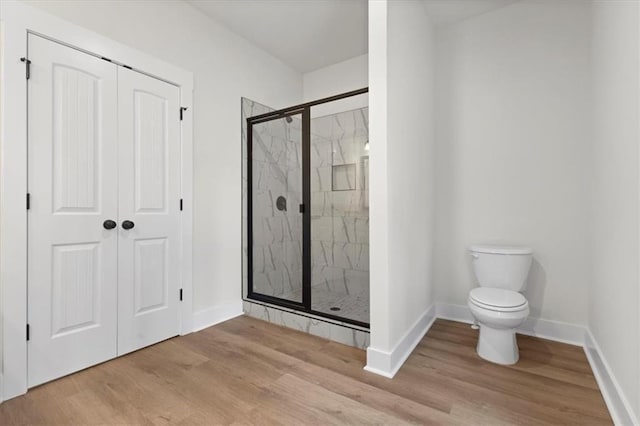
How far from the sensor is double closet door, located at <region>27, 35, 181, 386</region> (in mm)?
1764

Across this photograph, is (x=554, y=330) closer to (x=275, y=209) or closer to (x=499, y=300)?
(x=499, y=300)

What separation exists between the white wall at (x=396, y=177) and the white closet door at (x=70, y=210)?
5.83 ft

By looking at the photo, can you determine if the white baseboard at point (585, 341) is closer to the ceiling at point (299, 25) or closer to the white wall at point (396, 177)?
the white wall at point (396, 177)

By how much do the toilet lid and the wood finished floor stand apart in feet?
1.34

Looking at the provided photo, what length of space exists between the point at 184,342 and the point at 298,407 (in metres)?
1.23

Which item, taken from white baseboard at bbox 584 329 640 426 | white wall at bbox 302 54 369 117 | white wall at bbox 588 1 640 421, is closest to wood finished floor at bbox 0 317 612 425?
white baseboard at bbox 584 329 640 426

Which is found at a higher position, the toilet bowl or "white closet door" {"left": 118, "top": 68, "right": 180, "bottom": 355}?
"white closet door" {"left": 118, "top": 68, "right": 180, "bottom": 355}

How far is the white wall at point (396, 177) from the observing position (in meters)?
1.86

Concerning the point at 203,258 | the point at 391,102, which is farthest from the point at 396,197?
the point at 203,258

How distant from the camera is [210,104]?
106 inches

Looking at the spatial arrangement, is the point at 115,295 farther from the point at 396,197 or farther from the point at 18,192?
the point at 396,197

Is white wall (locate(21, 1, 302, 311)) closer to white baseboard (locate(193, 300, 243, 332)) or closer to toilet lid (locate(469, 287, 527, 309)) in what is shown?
white baseboard (locate(193, 300, 243, 332))

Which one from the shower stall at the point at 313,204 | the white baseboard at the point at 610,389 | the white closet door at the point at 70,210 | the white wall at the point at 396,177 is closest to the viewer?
the white baseboard at the point at 610,389

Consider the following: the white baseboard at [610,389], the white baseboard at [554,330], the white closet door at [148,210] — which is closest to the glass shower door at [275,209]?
the white closet door at [148,210]
